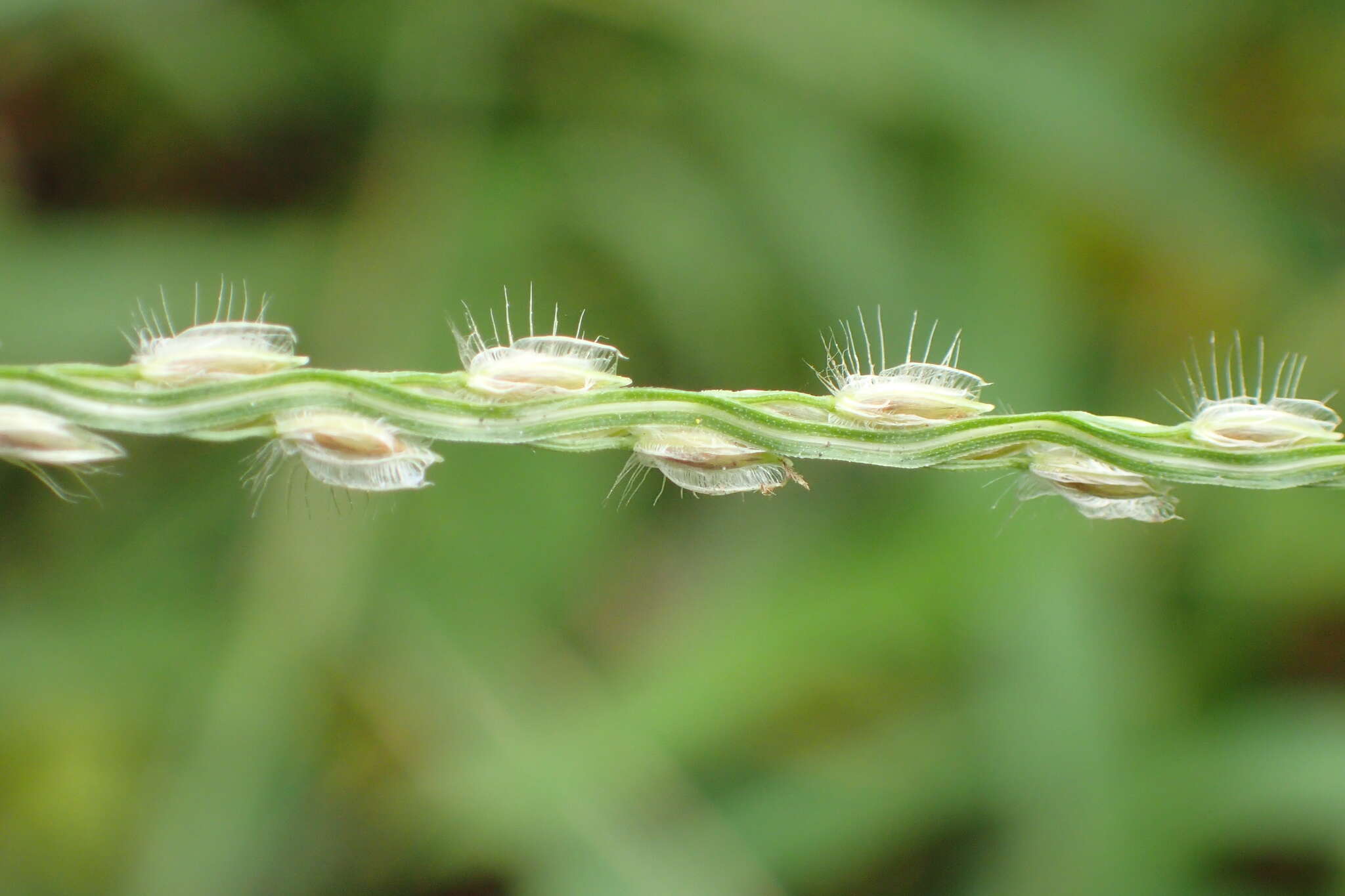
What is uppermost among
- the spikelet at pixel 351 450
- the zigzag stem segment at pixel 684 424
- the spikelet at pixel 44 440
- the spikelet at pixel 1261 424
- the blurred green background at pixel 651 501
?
the blurred green background at pixel 651 501

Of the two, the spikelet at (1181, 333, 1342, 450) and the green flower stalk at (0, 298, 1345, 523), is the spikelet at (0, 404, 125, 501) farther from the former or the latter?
the spikelet at (1181, 333, 1342, 450)

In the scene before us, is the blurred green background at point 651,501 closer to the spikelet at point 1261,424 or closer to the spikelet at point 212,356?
the spikelet at point 1261,424

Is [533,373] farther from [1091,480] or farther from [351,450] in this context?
[1091,480]

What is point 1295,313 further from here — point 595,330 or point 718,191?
point 595,330

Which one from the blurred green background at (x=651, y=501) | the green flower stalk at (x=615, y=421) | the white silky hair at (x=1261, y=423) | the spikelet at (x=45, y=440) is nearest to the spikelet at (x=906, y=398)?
the green flower stalk at (x=615, y=421)

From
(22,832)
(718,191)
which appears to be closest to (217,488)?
(22,832)

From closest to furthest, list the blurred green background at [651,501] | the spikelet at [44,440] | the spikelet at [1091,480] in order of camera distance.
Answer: the spikelet at [44,440]
the spikelet at [1091,480]
the blurred green background at [651,501]

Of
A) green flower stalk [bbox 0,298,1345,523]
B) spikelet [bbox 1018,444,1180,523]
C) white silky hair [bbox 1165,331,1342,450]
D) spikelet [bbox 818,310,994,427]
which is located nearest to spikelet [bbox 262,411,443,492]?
green flower stalk [bbox 0,298,1345,523]
